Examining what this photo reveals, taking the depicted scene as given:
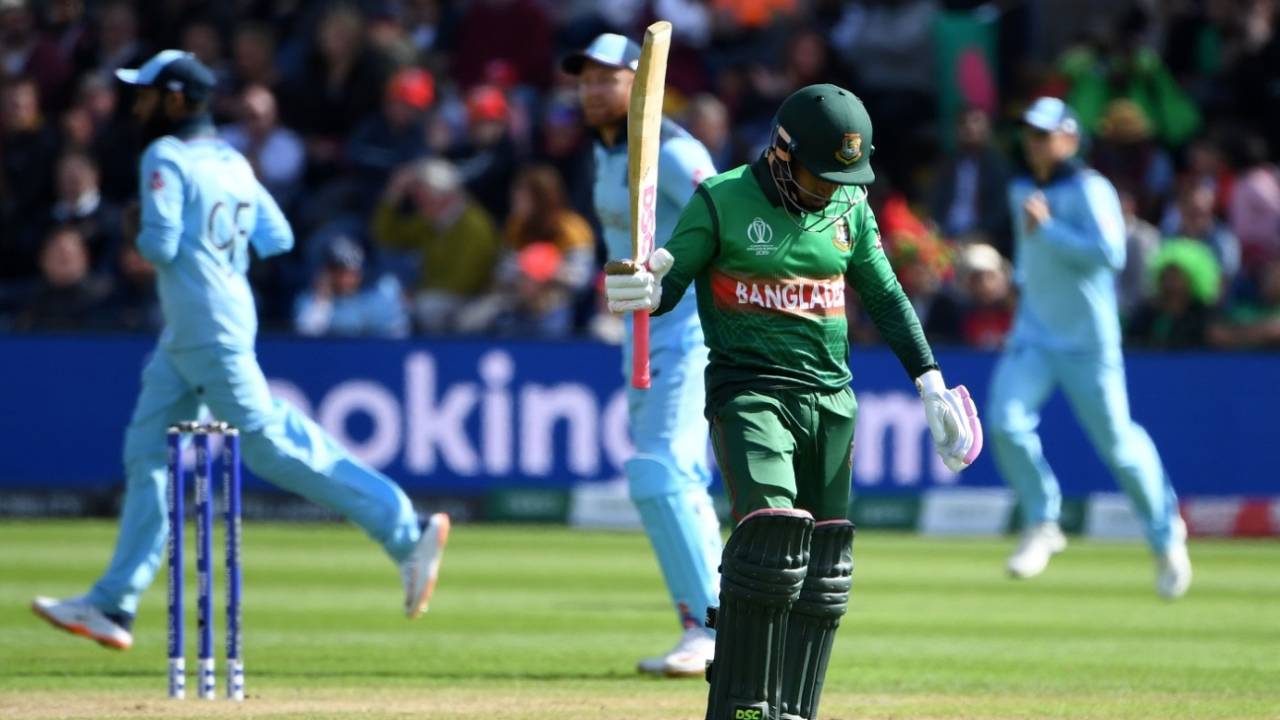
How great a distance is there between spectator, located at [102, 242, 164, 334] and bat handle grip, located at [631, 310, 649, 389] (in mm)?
10020

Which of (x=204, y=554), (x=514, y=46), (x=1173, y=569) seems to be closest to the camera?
(x=204, y=554)

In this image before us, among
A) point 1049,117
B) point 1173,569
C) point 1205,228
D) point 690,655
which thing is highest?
point 1049,117

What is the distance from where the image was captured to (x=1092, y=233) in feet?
37.8

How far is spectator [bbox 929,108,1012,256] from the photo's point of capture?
1720cm

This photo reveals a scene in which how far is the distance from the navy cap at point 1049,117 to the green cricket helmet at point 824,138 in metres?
5.57

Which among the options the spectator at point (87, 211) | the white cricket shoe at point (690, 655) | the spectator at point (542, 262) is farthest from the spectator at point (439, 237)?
the white cricket shoe at point (690, 655)

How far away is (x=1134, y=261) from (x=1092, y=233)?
526 centimetres

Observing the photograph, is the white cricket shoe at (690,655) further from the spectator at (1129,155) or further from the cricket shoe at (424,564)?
the spectator at (1129,155)

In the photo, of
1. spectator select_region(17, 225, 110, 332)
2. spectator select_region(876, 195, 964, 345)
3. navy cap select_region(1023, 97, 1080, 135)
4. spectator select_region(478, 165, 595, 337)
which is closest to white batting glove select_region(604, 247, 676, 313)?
navy cap select_region(1023, 97, 1080, 135)

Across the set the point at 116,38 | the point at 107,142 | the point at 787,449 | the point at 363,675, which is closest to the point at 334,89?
the point at 107,142

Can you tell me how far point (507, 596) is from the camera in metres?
11.5

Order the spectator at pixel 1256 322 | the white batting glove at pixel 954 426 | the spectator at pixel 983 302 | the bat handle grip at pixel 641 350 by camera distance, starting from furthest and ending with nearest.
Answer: the spectator at pixel 983 302 → the spectator at pixel 1256 322 → the bat handle grip at pixel 641 350 → the white batting glove at pixel 954 426

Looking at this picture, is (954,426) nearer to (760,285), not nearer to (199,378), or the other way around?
(760,285)

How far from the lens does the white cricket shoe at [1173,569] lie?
37.7 feet
